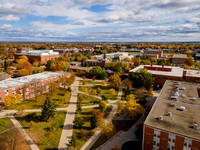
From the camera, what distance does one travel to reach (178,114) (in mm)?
27859

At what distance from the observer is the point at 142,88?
176ft

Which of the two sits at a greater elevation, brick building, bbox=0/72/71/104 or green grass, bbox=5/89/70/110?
brick building, bbox=0/72/71/104

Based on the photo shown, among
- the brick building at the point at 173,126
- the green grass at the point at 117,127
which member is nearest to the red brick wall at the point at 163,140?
the brick building at the point at 173,126

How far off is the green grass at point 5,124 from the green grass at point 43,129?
6.37 feet

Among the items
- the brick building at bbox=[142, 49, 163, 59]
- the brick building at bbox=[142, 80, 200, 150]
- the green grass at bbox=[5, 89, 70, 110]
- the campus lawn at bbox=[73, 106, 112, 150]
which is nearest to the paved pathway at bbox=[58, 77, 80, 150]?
the campus lawn at bbox=[73, 106, 112, 150]

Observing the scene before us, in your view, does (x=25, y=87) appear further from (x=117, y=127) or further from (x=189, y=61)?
(x=189, y=61)

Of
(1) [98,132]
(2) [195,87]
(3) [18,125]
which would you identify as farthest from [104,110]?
(2) [195,87]

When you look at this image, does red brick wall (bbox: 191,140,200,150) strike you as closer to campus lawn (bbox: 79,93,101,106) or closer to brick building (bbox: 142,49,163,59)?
campus lawn (bbox: 79,93,101,106)

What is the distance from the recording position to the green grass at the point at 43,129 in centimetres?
2864

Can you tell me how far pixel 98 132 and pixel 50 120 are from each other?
12652 millimetres

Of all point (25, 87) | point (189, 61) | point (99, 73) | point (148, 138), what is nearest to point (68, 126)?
point (148, 138)

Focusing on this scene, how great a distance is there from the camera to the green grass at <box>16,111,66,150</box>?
2864 centimetres

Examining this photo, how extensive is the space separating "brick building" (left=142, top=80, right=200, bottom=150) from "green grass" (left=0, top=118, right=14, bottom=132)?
29523mm

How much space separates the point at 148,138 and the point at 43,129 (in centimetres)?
2251
